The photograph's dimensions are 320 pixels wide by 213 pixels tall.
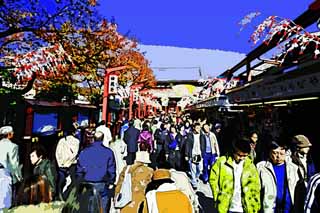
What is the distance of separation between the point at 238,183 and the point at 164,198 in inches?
46.8

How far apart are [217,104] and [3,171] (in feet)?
34.5

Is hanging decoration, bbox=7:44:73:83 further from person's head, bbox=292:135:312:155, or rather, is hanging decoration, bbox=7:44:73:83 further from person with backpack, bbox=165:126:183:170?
person's head, bbox=292:135:312:155

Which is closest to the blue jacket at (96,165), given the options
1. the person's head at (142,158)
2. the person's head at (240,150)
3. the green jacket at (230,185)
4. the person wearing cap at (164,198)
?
the person's head at (142,158)

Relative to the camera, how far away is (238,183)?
14.1 ft

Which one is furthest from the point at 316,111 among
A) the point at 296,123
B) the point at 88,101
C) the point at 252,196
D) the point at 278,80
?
the point at 88,101

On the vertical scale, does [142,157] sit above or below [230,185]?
above

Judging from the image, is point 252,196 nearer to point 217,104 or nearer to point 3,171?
point 3,171

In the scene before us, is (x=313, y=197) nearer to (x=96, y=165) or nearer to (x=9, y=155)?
(x=96, y=165)

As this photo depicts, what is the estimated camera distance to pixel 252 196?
4.21 metres

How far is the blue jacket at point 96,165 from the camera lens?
579cm

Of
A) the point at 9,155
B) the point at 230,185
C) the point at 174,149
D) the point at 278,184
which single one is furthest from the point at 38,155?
the point at 174,149

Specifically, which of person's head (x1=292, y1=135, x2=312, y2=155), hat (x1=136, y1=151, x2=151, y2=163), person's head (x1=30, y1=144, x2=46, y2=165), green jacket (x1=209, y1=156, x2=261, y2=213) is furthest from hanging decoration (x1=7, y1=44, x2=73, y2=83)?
person's head (x1=292, y1=135, x2=312, y2=155)

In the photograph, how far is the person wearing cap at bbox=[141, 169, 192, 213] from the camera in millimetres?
3398

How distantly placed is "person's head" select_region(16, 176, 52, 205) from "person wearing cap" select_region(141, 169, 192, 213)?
0.89 m
